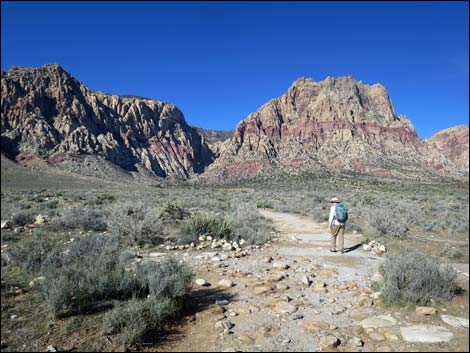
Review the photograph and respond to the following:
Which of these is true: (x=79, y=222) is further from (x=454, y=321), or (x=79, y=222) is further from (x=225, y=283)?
(x=454, y=321)

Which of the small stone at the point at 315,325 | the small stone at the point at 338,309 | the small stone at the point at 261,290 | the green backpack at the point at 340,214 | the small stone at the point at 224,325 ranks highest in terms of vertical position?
the green backpack at the point at 340,214

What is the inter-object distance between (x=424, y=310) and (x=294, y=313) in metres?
2.04

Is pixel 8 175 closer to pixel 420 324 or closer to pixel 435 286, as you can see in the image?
pixel 420 324

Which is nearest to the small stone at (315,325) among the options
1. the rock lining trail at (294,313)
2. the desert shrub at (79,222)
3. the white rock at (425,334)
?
the rock lining trail at (294,313)

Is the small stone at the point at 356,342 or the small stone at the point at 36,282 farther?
the small stone at the point at 36,282

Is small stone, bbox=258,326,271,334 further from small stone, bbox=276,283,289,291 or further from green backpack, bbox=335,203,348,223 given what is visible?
green backpack, bbox=335,203,348,223

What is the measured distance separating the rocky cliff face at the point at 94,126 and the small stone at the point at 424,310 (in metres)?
72.4

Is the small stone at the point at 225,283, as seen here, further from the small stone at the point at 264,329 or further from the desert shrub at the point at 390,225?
the desert shrub at the point at 390,225

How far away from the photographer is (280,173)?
336 ft

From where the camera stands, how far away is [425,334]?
4801 mm

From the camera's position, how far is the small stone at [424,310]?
218 inches

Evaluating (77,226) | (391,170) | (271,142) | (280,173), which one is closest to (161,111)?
(271,142)

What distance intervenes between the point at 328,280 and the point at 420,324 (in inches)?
120

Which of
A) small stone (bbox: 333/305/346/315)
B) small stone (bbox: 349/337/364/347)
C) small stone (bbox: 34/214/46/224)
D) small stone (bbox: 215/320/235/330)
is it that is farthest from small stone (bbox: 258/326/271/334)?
small stone (bbox: 34/214/46/224)
